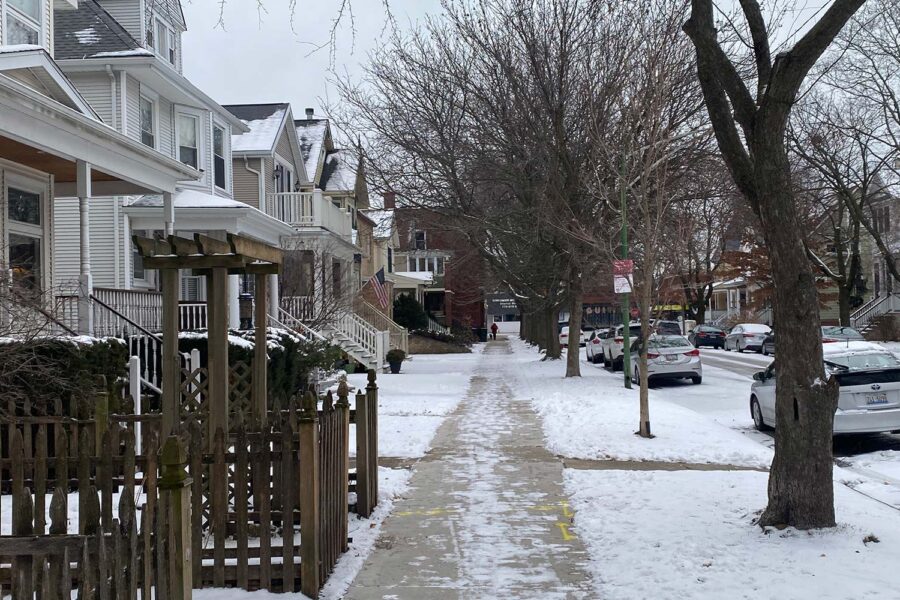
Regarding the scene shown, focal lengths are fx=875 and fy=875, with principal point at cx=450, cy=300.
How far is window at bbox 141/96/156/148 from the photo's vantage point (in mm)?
20984

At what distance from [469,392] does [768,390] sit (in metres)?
9.11

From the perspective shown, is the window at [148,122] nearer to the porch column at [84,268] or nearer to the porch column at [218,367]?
the porch column at [84,268]

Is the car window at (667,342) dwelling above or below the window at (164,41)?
below

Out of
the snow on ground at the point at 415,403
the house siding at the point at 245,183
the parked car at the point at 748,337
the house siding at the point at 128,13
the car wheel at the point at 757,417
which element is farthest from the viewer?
the parked car at the point at 748,337

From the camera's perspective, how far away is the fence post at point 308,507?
554cm

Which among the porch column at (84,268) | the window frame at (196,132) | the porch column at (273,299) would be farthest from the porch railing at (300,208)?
the porch column at (84,268)

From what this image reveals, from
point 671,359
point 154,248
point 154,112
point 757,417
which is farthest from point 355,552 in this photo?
point 671,359

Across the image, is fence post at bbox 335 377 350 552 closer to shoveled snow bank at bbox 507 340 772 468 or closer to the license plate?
shoveled snow bank at bbox 507 340 772 468

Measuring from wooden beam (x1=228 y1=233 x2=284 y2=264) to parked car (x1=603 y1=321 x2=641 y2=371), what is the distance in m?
22.5

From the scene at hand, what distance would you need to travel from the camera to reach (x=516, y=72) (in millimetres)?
22062

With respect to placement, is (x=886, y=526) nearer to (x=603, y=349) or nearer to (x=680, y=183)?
(x=680, y=183)

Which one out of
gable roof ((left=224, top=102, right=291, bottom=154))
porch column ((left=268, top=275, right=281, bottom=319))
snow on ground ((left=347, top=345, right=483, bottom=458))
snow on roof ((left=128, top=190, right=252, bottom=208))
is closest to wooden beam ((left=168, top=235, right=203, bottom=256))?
snow on ground ((left=347, top=345, right=483, bottom=458))

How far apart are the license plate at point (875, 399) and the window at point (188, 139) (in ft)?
56.8

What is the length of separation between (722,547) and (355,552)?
9.20ft
